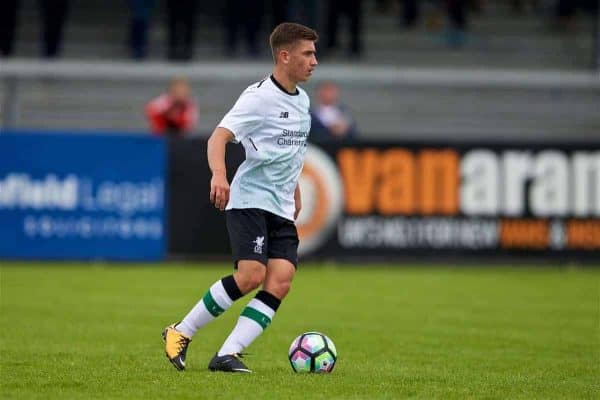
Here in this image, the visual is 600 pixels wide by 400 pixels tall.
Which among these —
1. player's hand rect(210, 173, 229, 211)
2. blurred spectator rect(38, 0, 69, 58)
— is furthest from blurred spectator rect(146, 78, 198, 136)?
player's hand rect(210, 173, 229, 211)

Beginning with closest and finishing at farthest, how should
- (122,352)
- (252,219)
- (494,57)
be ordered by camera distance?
1. (252,219)
2. (122,352)
3. (494,57)

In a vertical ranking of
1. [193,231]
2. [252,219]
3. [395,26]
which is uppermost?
[395,26]

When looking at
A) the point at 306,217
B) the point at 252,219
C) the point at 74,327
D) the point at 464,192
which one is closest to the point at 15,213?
the point at 306,217

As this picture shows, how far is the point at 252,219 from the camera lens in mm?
8141

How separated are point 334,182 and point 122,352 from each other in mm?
9351

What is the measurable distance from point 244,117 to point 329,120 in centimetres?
1130

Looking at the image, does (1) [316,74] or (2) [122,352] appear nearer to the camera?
(2) [122,352]

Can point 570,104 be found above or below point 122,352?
above

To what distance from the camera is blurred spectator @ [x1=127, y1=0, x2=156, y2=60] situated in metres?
21.6

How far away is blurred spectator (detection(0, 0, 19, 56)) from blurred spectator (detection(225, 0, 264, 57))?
3609mm

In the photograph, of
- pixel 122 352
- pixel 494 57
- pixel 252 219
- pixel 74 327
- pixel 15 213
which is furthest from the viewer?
pixel 494 57

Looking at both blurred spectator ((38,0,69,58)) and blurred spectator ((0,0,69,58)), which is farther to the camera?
blurred spectator ((38,0,69,58))

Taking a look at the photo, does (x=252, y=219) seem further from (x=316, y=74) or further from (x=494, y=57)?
(x=494, y=57)

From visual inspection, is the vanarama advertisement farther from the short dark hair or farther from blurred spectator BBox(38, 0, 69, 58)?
the short dark hair
